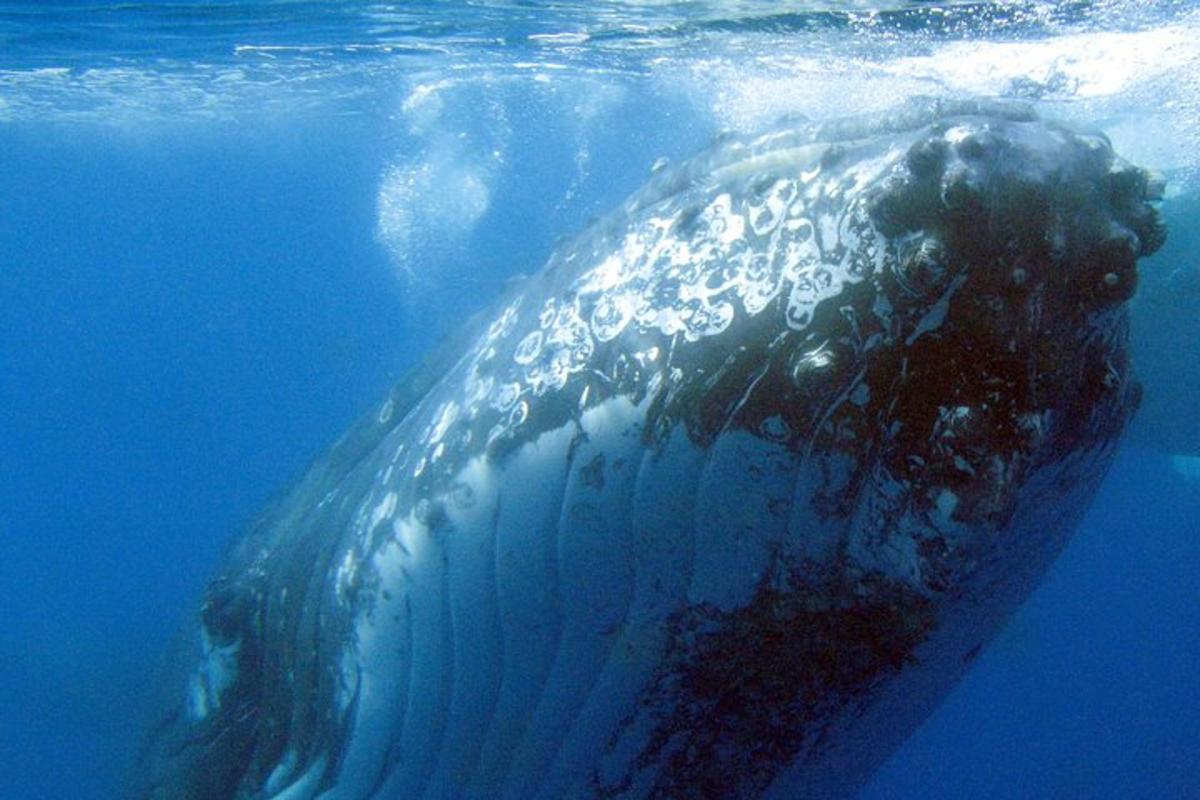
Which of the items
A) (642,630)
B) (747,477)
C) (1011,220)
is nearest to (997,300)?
(1011,220)

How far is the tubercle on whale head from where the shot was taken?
219 centimetres

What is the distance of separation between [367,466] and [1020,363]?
2492 mm

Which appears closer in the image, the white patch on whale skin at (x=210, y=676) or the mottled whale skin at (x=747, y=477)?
the mottled whale skin at (x=747, y=477)

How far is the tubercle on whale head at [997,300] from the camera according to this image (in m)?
2.19

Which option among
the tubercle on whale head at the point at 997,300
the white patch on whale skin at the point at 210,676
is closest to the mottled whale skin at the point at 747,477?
the tubercle on whale head at the point at 997,300

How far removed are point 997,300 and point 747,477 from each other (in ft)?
2.29

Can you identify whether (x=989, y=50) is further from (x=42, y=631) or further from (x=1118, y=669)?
(x=1118, y=669)

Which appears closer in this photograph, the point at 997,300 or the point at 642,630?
the point at 997,300

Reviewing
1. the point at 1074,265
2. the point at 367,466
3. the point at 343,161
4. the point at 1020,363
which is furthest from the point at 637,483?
the point at 343,161

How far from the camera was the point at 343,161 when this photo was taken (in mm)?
51875

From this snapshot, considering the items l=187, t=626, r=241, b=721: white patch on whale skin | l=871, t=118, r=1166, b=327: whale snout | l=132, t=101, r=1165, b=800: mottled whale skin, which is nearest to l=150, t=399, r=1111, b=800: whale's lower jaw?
l=132, t=101, r=1165, b=800: mottled whale skin

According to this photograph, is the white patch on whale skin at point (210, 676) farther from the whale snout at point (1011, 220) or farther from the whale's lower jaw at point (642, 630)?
the whale snout at point (1011, 220)

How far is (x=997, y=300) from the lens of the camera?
7.16 feet

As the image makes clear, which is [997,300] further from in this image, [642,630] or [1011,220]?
[642,630]
